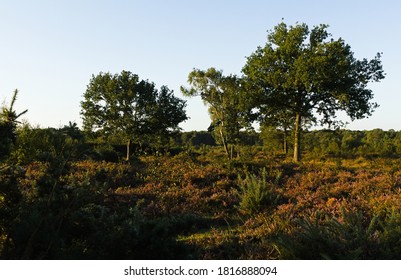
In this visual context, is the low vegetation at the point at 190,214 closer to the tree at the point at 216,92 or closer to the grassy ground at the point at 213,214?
the grassy ground at the point at 213,214

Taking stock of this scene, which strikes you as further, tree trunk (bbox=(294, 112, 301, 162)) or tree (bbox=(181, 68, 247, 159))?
tree (bbox=(181, 68, 247, 159))

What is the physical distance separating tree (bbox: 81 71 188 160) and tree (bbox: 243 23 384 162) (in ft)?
36.3

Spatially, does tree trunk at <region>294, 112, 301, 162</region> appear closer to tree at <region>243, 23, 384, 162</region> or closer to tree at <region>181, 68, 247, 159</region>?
tree at <region>243, 23, 384, 162</region>

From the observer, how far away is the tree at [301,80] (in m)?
27.3

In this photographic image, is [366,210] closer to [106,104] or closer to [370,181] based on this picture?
[370,181]

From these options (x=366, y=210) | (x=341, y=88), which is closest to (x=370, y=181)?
(x=366, y=210)

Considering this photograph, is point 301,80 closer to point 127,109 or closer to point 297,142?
point 297,142

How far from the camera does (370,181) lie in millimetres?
13055

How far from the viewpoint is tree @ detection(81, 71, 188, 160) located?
1316 inches

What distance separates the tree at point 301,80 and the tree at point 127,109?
11.1m

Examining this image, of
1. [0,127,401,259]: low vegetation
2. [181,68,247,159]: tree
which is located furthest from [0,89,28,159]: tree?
[181,68,247,159]: tree

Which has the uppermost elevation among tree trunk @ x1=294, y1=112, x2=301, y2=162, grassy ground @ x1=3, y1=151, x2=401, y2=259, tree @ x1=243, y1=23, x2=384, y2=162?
tree @ x1=243, y1=23, x2=384, y2=162

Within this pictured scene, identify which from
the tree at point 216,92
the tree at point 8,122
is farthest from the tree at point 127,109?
the tree at point 8,122

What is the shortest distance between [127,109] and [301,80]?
17.7 metres
